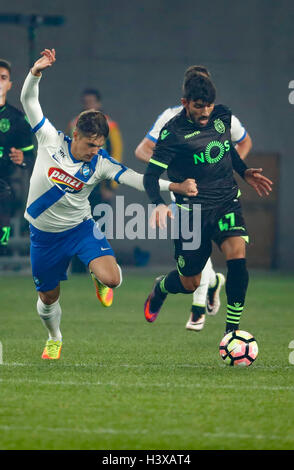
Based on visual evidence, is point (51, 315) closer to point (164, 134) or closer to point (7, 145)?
point (164, 134)

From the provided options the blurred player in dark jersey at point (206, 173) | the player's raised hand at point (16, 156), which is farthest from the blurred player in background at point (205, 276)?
the player's raised hand at point (16, 156)

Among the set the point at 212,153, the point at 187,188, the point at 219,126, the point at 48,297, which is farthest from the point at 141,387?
the point at 219,126

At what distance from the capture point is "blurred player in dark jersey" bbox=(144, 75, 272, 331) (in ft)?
25.0

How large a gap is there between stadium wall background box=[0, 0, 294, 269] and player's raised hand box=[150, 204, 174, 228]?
11376 millimetres

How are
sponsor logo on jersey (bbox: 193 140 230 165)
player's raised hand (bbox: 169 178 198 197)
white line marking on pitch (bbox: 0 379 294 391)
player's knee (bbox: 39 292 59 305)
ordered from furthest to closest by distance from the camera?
sponsor logo on jersey (bbox: 193 140 230 165) < player's knee (bbox: 39 292 59 305) < player's raised hand (bbox: 169 178 198 197) < white line marking on pitch (bbox: 0 379 294 391)

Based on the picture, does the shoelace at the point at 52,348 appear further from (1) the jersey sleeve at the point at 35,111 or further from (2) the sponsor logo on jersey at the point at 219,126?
(2) the sponsor logo on jersey at the point at 219,126

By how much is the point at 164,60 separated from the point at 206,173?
1173cm

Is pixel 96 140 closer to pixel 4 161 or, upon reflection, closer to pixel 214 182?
pixel 214 182

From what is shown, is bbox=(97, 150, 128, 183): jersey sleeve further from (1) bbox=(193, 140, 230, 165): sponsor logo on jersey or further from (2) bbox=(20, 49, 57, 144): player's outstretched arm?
(1) bbox=(193, 140, 230, 165): sponsor logo on jersey

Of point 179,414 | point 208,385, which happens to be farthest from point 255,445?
point 208,385

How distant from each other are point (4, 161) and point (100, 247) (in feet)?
8.91

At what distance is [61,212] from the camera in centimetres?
755

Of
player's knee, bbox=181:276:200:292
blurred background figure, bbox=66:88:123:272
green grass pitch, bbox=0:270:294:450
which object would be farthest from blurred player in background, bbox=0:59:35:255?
player's knee, bbox=181:276:200:292
